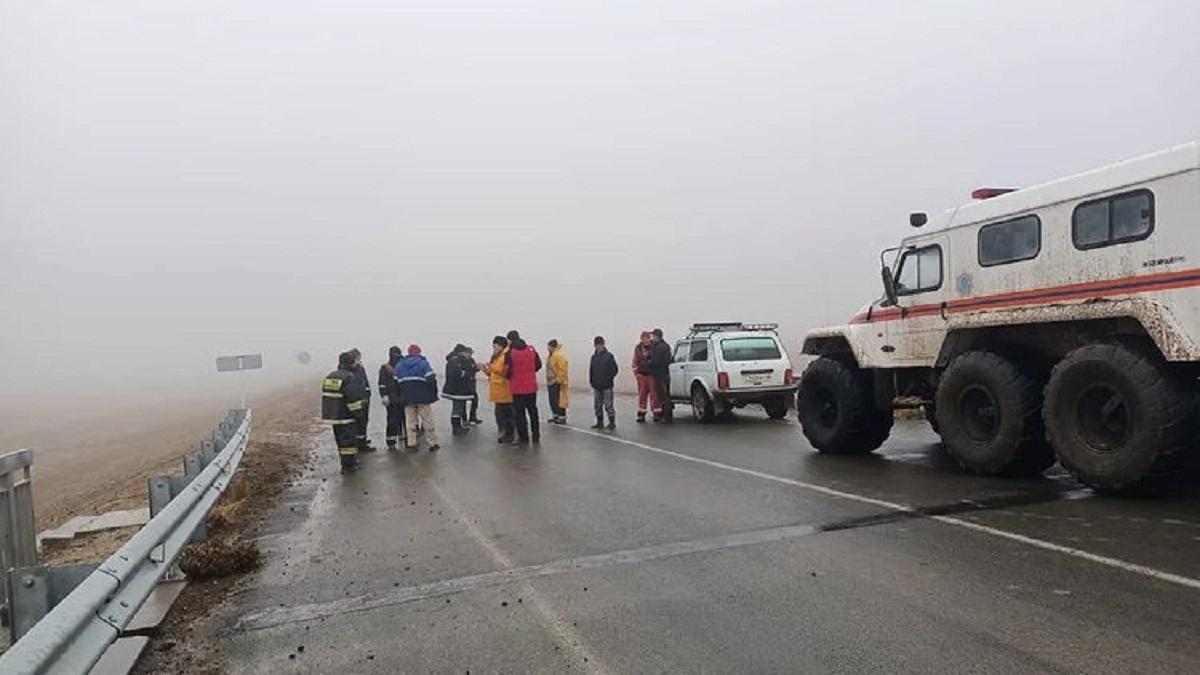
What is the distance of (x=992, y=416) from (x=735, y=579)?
4.88 metres

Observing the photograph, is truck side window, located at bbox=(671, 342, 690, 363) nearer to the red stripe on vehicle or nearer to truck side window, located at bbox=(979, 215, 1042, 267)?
the red stripe on vehicle

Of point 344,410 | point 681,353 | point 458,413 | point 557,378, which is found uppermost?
point 681,353

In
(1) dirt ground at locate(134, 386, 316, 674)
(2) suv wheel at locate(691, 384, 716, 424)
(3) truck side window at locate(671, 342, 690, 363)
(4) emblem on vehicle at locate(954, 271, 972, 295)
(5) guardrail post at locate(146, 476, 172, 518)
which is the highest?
(4) emblem on vehicle at locate(954, 271, 972, 295)

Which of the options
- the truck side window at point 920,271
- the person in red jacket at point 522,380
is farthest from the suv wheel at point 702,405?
the truck side window at point 920,271

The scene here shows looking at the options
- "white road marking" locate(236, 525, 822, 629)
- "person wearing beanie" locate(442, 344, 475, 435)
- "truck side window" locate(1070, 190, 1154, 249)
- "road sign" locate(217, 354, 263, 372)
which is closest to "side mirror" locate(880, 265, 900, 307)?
"truck side window" locate(1070, 190, 1154, 249)

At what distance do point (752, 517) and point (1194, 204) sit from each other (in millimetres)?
4414

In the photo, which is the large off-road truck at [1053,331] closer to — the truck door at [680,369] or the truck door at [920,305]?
the truck door at [920,305]

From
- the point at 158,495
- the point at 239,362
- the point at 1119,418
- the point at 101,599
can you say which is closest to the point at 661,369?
the point at 1119,418

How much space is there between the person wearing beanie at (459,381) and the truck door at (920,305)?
32.7 feet

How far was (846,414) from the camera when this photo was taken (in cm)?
1074

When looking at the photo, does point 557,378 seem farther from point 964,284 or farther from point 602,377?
point 964,284

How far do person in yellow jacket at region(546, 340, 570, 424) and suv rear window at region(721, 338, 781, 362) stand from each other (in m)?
3.22

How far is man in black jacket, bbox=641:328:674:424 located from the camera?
16672mm

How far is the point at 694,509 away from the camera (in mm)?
7754
